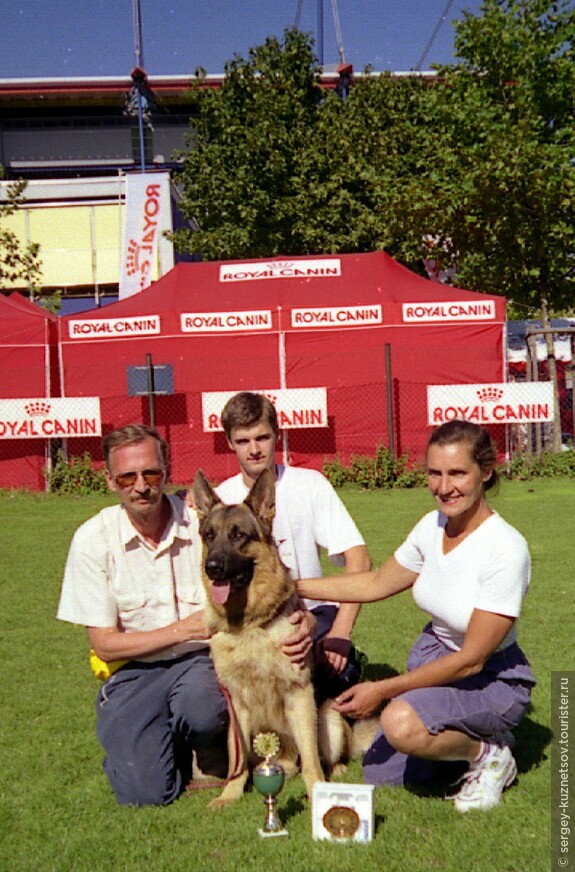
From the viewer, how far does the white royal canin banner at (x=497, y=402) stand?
48.9ft

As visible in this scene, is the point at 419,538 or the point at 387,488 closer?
the point at 419,538

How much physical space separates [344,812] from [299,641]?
28.2 inches

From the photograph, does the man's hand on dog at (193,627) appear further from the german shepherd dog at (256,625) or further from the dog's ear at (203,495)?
the dog's ear at (203,495)

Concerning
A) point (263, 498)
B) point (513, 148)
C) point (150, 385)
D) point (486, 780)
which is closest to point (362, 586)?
point (263, 498)

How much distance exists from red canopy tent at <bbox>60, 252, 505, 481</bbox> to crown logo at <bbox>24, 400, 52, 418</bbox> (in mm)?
1016

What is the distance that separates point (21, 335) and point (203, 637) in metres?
12.9

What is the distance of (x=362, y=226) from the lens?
25.7m

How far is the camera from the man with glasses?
158 inches

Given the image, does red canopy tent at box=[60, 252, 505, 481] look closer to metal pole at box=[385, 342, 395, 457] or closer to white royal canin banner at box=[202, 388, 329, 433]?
metal pole at box=[385, 342, 395, 457]

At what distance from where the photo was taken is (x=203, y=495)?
3.95 metres

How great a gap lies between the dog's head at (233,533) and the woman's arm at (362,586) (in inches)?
12.0

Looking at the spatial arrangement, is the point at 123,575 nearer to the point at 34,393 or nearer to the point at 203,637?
the point at 203,637

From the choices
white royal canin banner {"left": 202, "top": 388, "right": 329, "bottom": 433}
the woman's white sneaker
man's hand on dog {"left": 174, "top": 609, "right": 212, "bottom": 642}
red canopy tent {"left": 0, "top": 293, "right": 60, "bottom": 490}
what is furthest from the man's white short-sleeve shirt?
red canopy tent {"left": 0, "top": 293, "right": 60, "bottom": 490}

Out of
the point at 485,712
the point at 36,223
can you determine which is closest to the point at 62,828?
the point at 485,712
